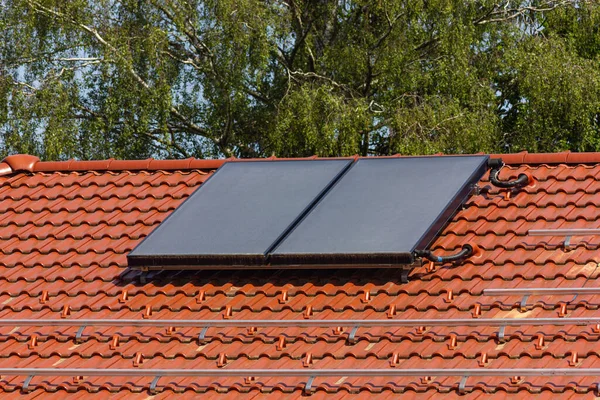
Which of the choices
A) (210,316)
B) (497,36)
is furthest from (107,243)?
(497,36)

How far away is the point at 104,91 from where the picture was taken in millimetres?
29219

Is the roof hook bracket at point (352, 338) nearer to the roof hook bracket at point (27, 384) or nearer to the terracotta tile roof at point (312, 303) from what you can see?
the terracotta tile roof at point (312, 303)

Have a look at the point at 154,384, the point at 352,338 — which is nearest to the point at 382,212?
the point at 352,338

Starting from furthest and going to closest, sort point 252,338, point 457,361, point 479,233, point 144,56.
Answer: point 144,56
point 479,233
point 252,338
point 457,361

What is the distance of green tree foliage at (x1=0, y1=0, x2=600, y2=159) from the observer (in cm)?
2780

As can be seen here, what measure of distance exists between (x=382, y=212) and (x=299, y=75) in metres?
20.6

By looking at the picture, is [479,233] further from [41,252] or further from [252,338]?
[41,252]

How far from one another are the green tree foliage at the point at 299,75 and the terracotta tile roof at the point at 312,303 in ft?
56.2

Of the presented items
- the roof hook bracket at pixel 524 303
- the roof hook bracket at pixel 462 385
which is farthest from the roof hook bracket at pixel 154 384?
the roof hook bracket at pixel 524 303

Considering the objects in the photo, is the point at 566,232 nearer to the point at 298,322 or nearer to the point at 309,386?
the point at 298,322

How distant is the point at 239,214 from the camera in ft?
31.0

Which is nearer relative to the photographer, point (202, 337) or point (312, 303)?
point (202, 337)

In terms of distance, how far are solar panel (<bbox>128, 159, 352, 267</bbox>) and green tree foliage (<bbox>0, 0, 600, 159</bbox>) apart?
662 inches

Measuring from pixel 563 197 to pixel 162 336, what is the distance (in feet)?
10.6
